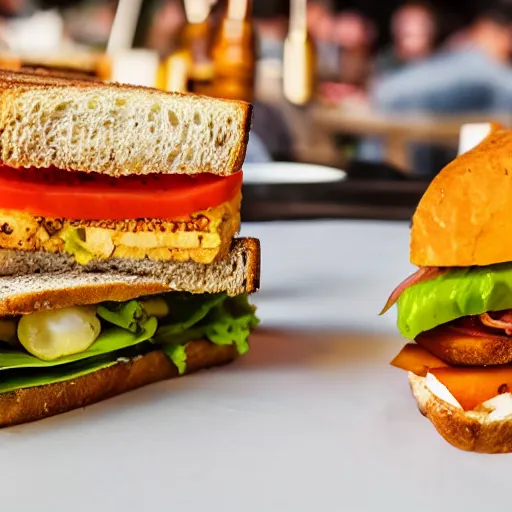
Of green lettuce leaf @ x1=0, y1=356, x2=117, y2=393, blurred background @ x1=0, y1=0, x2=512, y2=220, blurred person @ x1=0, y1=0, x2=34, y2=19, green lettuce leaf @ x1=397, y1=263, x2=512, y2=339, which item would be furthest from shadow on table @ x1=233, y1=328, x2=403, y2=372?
blurred person @ x1=0, y1=0, x2=34, y2=19

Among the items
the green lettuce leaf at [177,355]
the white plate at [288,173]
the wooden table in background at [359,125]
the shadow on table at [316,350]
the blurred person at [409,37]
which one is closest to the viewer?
the green lettuce leaf at [177,355]

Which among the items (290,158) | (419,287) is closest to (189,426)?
(419,287)

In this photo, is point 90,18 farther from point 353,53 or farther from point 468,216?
point 468,216

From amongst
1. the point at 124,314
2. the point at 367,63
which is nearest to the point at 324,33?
the point at 367,63

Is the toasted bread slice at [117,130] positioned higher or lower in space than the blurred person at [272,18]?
lower

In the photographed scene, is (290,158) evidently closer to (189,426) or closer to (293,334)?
(293,334)

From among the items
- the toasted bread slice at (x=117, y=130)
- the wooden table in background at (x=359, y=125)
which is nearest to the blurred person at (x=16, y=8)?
the wooden table in background at (x=359, y=125)

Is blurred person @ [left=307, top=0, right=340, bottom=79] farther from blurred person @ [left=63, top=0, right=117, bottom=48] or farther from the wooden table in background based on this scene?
blurred person @ [left=63, top=0, right=117, bottom=48]

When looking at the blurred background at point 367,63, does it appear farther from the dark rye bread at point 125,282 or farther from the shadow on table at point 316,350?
the dark rye bread at point 125,282
